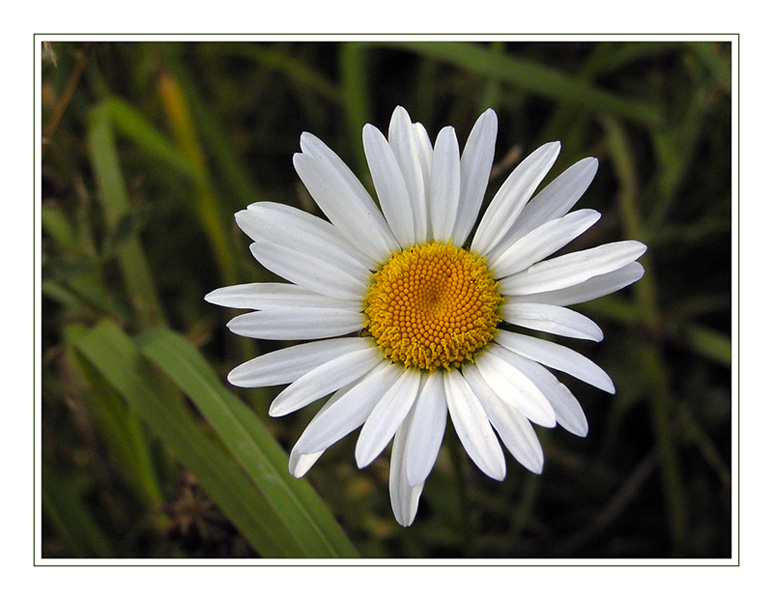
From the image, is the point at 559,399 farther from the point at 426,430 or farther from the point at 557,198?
the point at 557,198

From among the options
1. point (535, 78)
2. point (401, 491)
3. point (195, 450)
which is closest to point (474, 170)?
point (401, 491)

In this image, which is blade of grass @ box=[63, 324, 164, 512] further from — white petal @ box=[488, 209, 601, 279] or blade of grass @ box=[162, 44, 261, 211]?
white petal @ box=[488, 209, 601, 279]

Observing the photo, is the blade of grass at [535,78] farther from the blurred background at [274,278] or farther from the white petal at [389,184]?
the white petal at [389,184]

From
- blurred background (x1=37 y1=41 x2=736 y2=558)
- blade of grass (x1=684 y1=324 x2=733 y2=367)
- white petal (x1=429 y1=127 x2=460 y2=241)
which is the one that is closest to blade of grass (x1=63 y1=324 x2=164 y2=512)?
blurred background (x1=37 y1=41 x2=736 y2=558)
